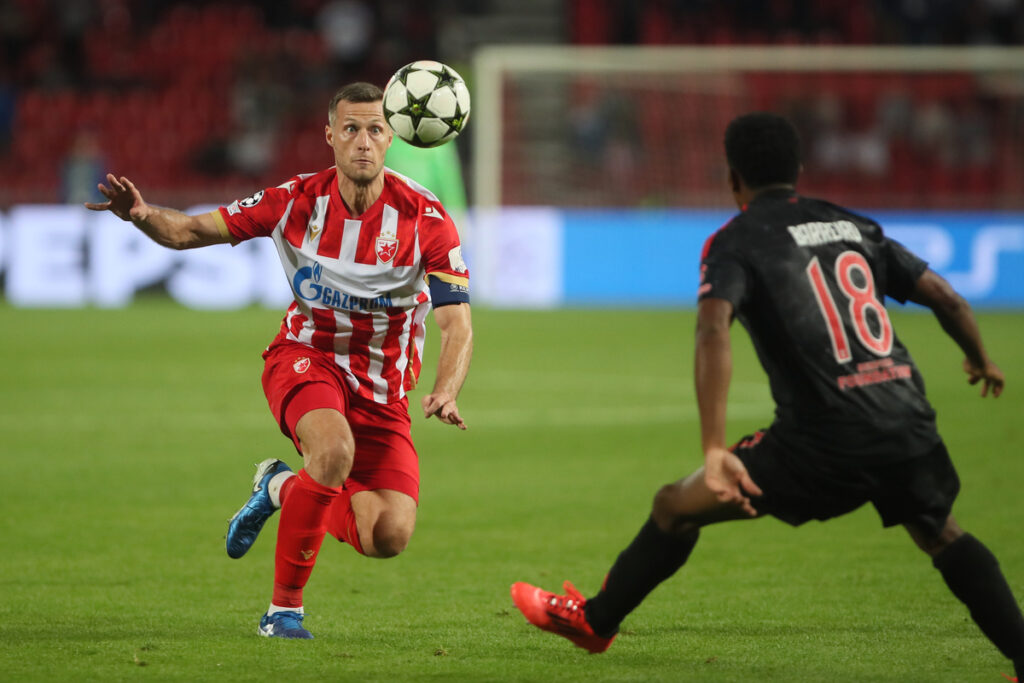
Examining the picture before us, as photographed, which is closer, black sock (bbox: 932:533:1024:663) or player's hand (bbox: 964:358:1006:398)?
black sock (bbox: 932:533:1024:663)

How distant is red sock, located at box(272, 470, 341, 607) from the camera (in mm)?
5078

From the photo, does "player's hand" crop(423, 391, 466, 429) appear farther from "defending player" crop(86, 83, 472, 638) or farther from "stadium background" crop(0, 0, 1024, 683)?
"stadium background" crop(0, 0, 1024, 683)

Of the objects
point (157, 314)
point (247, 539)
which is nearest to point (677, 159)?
point (157, 314)

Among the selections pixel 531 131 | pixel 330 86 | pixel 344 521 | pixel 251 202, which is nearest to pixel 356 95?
pixel 251 202

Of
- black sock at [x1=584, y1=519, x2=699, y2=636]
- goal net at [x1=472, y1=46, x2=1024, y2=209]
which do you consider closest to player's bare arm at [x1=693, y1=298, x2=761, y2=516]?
black sock at [x1=584, y1=519, x2=699, y2=636]

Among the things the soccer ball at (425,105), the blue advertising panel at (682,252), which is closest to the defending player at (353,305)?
the soccer ball at (425,105)

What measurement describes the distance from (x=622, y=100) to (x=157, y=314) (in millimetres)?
8124

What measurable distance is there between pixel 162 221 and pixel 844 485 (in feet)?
8.70

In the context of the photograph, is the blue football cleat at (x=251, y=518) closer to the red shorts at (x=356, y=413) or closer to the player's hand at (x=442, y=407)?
the red shorts at (x=356, y=413)

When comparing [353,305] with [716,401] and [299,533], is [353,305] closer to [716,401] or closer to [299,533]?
[299,533]

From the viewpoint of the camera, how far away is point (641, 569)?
446 centimetres

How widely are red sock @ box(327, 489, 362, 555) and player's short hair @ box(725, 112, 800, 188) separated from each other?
2.05m

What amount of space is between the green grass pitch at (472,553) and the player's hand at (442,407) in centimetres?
81

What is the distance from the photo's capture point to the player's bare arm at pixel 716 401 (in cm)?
401
